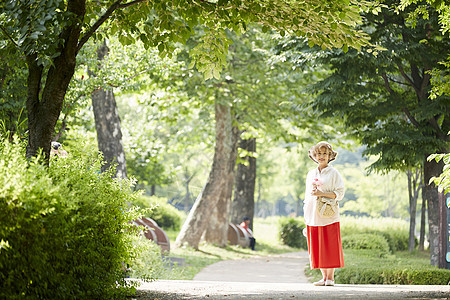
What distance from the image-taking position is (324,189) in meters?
8.29

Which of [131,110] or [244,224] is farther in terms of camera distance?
[131,110]

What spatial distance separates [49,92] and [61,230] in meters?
2.13

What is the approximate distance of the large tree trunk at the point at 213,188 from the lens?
18734 mm

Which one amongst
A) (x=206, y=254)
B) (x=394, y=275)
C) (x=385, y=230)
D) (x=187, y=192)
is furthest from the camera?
(x=187, y=192)

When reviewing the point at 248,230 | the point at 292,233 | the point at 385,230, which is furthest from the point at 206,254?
the point at 385,230

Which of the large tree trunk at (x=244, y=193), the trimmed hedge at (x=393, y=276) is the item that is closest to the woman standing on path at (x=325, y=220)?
the trimmed hedge at (x=393, y=276)

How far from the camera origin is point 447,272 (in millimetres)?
9945

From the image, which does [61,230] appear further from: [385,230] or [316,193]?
[385,230]

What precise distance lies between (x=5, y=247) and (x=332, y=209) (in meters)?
5.21

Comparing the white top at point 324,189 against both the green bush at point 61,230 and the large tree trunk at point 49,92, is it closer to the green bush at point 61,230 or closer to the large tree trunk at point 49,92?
the green bush at point 61,230

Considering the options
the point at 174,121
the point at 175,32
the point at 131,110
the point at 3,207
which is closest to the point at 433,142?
the point at 175,32

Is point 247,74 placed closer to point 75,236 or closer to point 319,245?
point 319,245

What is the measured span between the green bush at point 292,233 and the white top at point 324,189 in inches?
710

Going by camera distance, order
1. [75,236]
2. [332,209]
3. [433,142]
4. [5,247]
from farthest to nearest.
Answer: [433,142] → [332,209] → [75,236] → [5,247]
